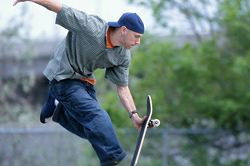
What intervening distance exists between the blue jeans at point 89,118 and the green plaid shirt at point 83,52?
10 cm

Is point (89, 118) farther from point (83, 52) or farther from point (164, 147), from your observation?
point (164, 147)

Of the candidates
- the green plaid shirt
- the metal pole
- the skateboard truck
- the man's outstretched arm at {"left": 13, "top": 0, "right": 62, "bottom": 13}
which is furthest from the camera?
the metal pole

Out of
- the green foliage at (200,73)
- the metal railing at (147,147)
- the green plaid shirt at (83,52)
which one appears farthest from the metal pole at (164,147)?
the green plaid shirt at (83,52)

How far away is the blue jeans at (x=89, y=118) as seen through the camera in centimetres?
296

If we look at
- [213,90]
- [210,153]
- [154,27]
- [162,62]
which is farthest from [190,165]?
[154,27]

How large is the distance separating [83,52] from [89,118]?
1.90ft

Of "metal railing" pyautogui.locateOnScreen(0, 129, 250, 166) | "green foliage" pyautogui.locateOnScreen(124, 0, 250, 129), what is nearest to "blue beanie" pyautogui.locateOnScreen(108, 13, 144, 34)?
"green foliage" pyautogui.locateOnScreen(124, 0, 250, 129)

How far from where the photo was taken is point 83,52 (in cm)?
310

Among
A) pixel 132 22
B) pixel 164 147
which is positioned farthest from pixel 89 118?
pixel 164 147

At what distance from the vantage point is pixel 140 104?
804cm

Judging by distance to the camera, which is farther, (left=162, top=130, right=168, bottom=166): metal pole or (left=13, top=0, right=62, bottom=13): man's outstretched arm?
(left=162, top=130, right=168, bottom=166): metal pole

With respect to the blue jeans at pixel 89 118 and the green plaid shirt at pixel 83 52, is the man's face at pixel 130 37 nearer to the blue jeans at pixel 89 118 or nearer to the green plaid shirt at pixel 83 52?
the green plaid shirt at pixel 83 52

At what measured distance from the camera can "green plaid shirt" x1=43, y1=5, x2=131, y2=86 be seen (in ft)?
9.55

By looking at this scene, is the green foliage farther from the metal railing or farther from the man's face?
the man's face
